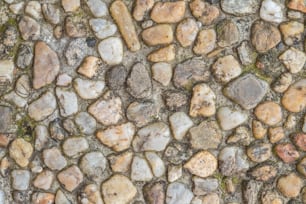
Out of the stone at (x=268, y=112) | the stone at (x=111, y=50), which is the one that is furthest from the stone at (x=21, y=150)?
the stone at (x=268, y=112)

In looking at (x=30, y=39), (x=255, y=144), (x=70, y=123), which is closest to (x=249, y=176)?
(x=255, y=144)

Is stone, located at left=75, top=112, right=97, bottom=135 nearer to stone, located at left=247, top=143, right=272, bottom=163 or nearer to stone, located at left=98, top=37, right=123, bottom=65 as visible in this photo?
stone, located at left=98, top=37, right=123, bottom=65

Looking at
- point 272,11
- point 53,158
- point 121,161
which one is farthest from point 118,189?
point 272,11

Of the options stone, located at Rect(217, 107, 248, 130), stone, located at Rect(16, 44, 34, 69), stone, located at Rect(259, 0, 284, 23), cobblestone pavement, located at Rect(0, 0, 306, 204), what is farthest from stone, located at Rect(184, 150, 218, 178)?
stone, located at Rect(16, 44, 34, 69)

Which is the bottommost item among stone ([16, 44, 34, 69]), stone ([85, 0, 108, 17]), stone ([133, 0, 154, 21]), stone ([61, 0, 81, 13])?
stone ([16, 44, 34, 69])

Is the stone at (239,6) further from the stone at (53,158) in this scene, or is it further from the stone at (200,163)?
the stone at (53,158)

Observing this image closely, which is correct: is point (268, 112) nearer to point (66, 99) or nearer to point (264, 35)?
point (264, 35)
